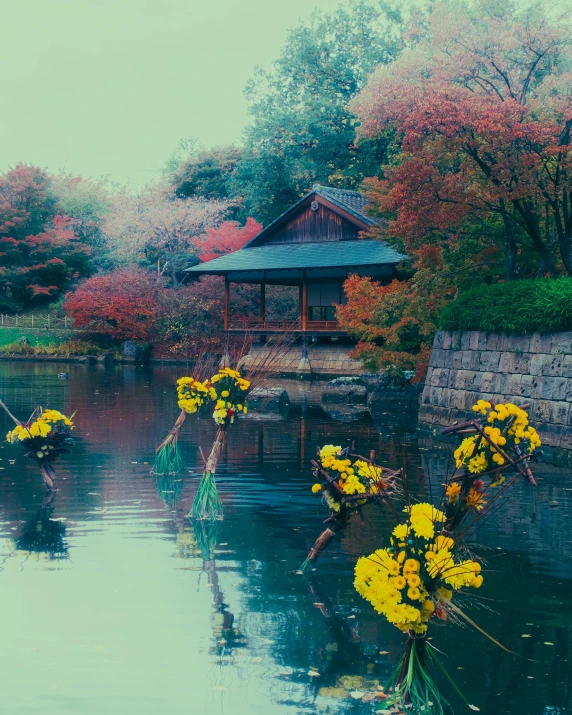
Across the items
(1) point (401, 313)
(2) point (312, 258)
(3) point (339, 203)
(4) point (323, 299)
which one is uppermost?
(3) point (339, 203)

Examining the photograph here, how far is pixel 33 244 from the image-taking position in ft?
152

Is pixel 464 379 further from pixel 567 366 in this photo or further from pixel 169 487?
pixel 169 487

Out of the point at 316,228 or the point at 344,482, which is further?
the point at 316,228

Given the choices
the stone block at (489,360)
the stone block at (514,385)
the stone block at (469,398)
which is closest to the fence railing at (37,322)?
the stone block at (469,398)

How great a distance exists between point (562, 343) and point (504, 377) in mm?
1720

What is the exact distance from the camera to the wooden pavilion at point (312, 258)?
1291 inches

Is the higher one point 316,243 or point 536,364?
point 316,243

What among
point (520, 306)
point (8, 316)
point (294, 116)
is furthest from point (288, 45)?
point (520, 306)

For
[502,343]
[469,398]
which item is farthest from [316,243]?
[502,343]

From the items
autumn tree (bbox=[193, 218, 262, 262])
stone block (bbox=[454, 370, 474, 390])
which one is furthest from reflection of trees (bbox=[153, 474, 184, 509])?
autumn tree (bbox=[193, 218, 262, 262])

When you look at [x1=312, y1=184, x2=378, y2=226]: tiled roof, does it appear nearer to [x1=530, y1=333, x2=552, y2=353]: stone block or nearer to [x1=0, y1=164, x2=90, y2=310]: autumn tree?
[x1=530, y1=333, x2=552, y2=353]: stone block

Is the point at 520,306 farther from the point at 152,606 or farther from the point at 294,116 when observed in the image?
the point at 294,116

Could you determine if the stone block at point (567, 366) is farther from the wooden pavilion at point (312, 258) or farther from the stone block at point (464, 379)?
the wooden pavilion at point (312, 258)

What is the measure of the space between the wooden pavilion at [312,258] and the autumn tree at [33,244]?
46.9 ft
